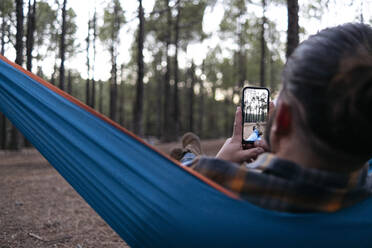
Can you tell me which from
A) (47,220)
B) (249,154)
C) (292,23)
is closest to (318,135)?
(249,154)

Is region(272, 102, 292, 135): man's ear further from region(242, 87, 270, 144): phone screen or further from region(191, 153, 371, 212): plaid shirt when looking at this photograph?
region(242, 87, 270, 144): phone screen

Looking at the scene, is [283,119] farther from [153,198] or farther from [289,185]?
[153,198]

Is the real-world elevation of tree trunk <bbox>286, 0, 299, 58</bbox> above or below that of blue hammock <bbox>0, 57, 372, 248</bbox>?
above

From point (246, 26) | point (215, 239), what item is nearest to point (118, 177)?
point (215, 239)

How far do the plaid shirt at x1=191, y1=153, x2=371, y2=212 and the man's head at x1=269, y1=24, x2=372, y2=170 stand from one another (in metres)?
0.09

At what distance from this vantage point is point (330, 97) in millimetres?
947

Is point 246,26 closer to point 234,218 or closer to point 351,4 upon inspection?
point 351,4

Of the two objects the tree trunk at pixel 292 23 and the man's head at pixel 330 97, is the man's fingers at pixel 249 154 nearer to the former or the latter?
the man's head at pixel 330 97

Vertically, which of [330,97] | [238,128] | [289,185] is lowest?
[289,185]

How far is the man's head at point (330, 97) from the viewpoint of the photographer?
36.6 inches

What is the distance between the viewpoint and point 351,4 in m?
8.38

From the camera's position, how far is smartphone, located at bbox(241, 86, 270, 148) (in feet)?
5.08

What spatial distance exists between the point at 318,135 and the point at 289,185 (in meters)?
0.20

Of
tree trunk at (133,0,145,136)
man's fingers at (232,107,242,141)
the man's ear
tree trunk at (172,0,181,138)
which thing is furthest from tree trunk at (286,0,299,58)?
tree trunk at (172,0,181,138)
